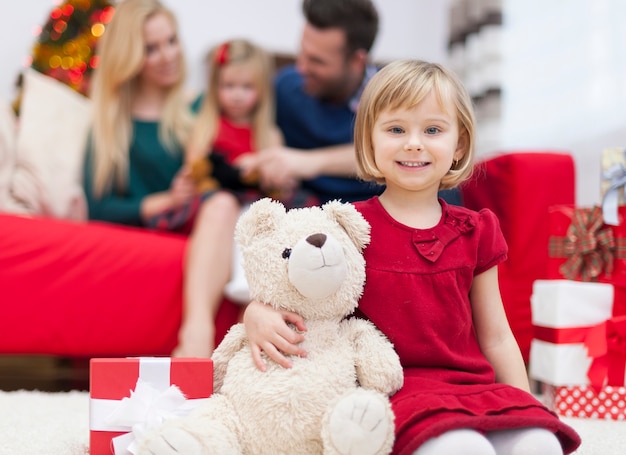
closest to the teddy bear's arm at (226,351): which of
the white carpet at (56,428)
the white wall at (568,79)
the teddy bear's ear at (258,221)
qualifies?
the teddy bear's ear at (258,221)

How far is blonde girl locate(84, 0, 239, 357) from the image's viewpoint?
1968mm

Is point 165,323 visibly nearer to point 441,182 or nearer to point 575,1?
point 441,182

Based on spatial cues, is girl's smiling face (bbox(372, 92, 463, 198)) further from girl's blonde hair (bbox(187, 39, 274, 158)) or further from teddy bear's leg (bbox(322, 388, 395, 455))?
A: girl's blonde hair (bbox(187, 39, 274, 158))

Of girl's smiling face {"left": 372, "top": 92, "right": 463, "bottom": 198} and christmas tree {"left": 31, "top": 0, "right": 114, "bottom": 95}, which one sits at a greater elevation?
christmas tree {"left": 31, "top": 0, "right": 114, "bottom": 95}

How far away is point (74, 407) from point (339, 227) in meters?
0.73

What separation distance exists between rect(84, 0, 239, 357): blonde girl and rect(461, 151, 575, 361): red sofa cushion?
0.82m

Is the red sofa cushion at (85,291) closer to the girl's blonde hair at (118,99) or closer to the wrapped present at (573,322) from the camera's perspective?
the girl's blonde hair at (118,99)

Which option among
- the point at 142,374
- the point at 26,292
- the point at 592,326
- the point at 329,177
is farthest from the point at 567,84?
the point at 142,374

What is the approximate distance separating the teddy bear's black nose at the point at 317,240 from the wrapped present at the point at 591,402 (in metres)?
0.73

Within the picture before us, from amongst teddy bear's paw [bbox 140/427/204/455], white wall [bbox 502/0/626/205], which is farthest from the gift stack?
white wall [bbox 502/0/626/205]

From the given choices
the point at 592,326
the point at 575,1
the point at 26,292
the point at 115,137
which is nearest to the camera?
the point at 592,326

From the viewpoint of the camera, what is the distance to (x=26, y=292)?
1531mm

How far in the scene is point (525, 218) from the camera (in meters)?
1.59

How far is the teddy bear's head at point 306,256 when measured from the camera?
0.79 m
